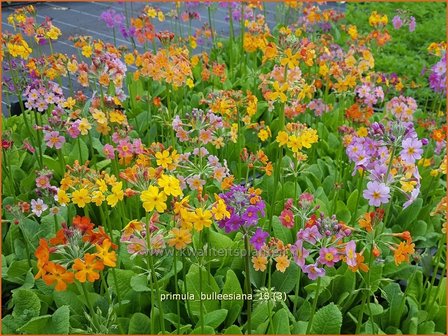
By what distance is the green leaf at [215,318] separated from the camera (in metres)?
2.58

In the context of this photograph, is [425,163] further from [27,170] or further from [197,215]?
[27,170]

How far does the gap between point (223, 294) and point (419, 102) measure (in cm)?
351

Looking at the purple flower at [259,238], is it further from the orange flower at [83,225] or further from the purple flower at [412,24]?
the purple flower at [412,24]

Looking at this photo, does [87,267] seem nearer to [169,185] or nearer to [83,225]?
[83,225]

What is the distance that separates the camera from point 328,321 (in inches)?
101

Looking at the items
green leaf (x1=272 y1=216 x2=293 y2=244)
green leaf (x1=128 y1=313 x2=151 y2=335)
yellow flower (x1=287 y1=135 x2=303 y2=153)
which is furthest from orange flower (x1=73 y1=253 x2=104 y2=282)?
green leaf (x1=272 y1=216 x2=293 y2=244)

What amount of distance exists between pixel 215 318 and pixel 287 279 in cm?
47

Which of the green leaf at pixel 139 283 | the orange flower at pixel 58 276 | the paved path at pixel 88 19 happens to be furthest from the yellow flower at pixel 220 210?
the paved path at pixel 88 19

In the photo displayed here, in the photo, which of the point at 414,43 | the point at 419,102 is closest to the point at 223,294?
the point at 419,102

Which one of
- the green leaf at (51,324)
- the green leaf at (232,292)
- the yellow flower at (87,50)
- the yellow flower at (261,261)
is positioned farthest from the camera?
the yellow flower at (87,50)

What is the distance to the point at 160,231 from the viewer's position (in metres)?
2.04

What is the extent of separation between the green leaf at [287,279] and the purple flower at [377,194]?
866 millimetres

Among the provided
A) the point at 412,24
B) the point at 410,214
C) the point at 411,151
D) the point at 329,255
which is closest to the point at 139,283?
the point at 329,255

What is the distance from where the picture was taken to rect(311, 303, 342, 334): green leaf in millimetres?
2566
